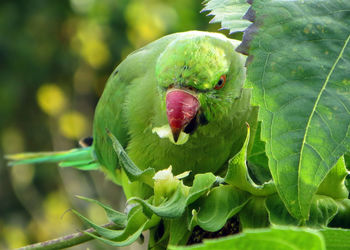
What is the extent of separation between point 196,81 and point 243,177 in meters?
0.90

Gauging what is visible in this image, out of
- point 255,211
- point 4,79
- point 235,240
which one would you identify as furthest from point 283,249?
point 4,79

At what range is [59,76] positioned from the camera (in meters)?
5.27

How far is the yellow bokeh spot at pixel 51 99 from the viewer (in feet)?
17.1

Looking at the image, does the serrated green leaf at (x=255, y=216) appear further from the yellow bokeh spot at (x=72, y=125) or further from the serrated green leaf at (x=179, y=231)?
the yellow bokeh spot at (x=72, y=125)

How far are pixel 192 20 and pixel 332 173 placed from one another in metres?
4.08

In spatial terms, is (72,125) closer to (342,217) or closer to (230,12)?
(230,12)

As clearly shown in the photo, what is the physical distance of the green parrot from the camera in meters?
1.52

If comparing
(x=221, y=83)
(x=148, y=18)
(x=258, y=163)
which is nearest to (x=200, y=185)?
(x=258, y=163)

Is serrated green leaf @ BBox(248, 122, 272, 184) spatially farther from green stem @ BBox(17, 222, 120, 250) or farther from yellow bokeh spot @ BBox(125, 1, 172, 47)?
yellow bokeh spot @ BBox(125, 1, 172, 47)

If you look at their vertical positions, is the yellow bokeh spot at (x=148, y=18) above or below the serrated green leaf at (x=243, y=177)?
below

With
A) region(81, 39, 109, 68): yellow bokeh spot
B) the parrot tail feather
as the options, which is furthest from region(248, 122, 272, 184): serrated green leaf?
region(81, 39, 109, 68): yellow bokeh spot

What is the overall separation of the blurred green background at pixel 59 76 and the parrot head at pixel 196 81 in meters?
3.00

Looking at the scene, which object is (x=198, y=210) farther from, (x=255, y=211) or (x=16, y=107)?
(x=16, y=107)

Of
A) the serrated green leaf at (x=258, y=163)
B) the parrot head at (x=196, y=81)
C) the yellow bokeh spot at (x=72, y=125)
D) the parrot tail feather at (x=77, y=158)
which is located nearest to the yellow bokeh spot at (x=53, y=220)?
the yellow bokeh spot at (x=72, y=125)
